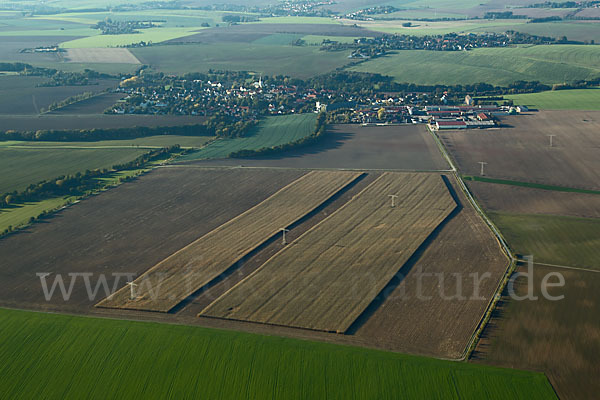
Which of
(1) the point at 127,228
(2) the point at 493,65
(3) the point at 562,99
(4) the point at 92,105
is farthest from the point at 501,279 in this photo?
(2) the point at 493,65

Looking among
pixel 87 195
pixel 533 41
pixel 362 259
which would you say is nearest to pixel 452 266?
pixel 362 259

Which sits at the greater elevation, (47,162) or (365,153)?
(47,162)

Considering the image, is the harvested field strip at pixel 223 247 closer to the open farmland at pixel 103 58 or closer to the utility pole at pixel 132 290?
the utility pole at pixel 132 290

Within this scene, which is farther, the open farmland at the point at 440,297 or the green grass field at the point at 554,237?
the green grass field at the point at 554,237

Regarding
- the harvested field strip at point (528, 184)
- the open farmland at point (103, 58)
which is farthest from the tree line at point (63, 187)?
the open farmland at point (103, 58)

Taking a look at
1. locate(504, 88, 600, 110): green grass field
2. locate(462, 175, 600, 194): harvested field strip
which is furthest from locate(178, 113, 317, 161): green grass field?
locate(504, 88, 600, 110): green grass field

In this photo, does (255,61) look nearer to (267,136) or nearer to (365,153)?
(267,136)

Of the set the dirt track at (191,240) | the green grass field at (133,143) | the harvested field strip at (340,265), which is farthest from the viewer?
the green grass field at (133,143)
